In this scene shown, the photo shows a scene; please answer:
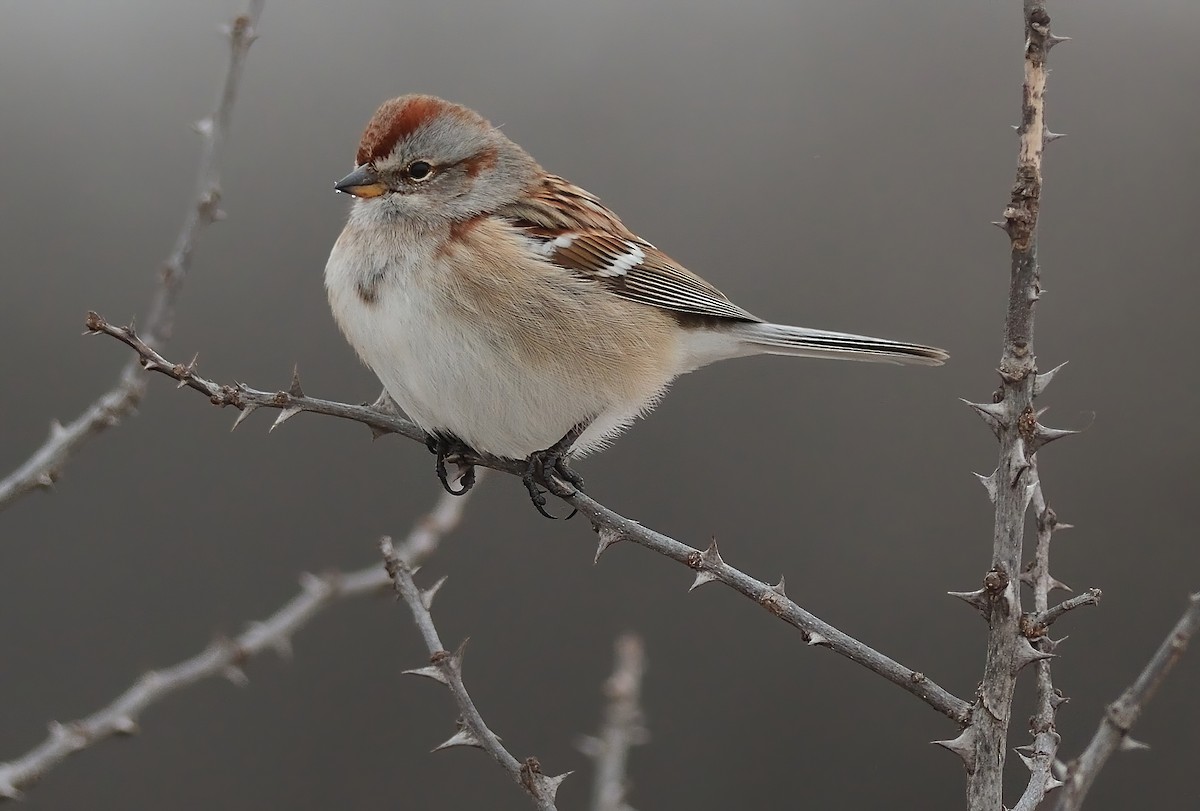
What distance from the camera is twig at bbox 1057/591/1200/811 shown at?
1.46 metres

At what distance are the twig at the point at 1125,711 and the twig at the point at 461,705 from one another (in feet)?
3.06

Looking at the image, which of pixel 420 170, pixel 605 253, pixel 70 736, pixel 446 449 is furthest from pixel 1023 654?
pixel 420 170

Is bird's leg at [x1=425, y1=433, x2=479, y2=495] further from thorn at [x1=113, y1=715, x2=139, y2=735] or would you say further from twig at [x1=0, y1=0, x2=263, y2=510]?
thorn at [x1=113, y1=715, x2=139, y2=735]

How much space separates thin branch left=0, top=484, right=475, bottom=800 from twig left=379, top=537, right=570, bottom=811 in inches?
11.9

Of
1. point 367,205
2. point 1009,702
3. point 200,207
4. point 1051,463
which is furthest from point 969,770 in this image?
point 1051,463

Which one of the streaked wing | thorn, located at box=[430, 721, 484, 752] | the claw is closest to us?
thorn, located at box=[430, 721, 484, 752]

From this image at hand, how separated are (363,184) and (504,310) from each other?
658 millimetres

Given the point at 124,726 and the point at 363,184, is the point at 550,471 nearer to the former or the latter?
the point at 363,184

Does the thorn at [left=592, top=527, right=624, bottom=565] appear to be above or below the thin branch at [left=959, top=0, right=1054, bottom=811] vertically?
below

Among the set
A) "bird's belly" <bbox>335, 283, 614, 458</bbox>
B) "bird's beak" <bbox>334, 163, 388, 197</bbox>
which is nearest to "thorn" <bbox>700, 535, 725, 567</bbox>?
"bird's belly" <bbox>335, 283, 614, 458</bbox>

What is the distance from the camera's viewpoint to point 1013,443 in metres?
2.12

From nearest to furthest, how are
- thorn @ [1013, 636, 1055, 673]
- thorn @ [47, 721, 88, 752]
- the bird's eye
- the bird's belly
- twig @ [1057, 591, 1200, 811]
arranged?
twig @ [1057, 591, 1200, 811]
thorn @ [1013, 636, 1055, 673]
thorn @ [47, 721, 88, 752]
the bird's belly
the bird's eye

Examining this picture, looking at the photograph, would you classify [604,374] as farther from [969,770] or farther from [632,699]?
[969,770]

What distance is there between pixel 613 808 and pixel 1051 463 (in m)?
4.24
